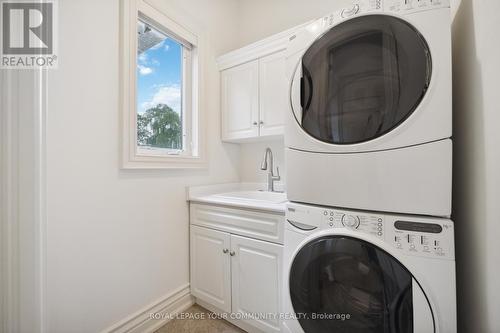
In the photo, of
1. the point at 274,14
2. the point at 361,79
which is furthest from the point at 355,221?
the point at 274,14

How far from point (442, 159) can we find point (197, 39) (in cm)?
181

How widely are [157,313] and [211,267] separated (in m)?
0.43

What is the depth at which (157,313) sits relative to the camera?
139cm

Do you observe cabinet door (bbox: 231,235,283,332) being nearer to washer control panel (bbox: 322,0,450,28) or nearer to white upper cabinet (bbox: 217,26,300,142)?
white upper cabinet (bbox: 217,26,300,142)

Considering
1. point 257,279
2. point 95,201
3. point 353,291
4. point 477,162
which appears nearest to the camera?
point 477,162

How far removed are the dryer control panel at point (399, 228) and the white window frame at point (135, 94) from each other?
42.2 inches

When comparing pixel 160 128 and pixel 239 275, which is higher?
pixel 160 128

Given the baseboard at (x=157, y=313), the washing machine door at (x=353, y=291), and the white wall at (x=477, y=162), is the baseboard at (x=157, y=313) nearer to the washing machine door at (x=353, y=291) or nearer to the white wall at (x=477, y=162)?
the washing machine door at (x=353, y=291)

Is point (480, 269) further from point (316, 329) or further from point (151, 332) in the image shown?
point (151, 332)

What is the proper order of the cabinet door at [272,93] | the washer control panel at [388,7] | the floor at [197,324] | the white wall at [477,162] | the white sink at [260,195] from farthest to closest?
the white sink at [260,195], the cabinet door at [272,93], the floor at [197,324], the washer control panel at [388,7], the white wall at [477,162]

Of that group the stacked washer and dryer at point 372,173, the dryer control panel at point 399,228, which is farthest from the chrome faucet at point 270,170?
the dryer control panel at point 399,228

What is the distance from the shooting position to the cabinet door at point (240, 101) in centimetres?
174

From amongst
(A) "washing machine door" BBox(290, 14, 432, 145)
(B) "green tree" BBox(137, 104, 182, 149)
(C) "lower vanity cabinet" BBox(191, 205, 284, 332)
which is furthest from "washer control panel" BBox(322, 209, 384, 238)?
(B) "green tree" BBox(137, 104, 182, 149)

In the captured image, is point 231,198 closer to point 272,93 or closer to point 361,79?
point 272,93
